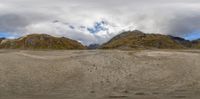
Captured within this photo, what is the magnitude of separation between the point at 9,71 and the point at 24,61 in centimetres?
280

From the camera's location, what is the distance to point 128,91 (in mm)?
28734

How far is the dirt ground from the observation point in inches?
1106

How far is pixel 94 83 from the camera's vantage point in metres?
30.1

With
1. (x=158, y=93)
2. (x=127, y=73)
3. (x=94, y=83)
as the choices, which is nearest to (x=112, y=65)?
(x=127, y=73)

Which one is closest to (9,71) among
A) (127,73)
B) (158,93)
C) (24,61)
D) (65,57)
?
(24,61)

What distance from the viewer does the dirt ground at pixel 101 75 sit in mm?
28094

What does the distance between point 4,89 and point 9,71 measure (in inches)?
138

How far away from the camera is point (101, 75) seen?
3161cm

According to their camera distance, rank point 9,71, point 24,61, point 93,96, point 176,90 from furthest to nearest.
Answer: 1. point 24,61
2. point 9,71
3. point 176,90
4. point 93,96

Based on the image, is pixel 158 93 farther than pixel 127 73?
No

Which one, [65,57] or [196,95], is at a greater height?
[65,57]

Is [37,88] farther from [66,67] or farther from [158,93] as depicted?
[158,93]

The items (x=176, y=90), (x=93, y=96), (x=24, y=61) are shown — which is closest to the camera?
(x=93, y=96)

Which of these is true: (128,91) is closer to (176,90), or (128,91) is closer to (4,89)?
(176,90)
